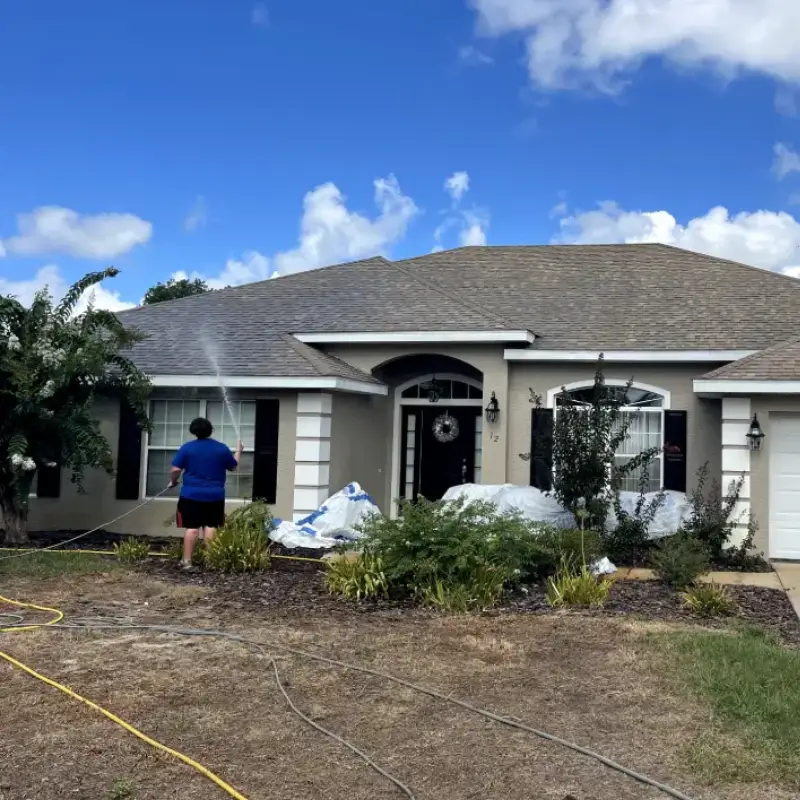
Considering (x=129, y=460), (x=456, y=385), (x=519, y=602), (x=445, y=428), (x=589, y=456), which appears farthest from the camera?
(x=456, y=385)

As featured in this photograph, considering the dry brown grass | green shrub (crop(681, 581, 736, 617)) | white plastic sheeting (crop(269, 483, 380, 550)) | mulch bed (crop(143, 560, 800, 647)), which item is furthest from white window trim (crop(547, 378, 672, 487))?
the dry brown grass

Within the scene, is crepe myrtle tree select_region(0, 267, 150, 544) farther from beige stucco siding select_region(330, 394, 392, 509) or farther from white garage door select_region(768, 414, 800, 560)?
white garage door select_region(768, 414, 800, 560)

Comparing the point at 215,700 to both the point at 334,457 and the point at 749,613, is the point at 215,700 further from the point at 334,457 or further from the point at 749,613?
the point at 334,457

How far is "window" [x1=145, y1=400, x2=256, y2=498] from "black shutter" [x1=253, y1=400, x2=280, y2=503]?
202 millimetres

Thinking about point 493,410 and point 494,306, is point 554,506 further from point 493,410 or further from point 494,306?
point 494,306

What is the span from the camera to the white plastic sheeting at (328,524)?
461 inches

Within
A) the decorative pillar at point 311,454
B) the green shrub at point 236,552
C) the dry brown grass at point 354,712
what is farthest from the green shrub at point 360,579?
the decorative pillar at point 311,454

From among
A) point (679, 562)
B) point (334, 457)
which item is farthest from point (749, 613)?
point (334, 457)

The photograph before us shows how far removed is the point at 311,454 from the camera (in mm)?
12461

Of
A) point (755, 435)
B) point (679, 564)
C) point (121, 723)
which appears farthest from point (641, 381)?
point (121, 723)

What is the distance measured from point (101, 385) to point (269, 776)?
865 cm

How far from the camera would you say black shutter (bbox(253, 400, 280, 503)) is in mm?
12625

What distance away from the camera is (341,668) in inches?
Result: 234

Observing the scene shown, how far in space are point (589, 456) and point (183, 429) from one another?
620 cm
